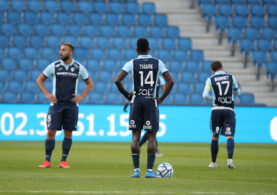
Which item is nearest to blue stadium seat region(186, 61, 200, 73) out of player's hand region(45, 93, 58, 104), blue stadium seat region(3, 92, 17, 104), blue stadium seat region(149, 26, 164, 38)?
blue stadium seat region(149, 26, 164, 38)

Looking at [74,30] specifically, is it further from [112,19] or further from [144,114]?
[144,114]

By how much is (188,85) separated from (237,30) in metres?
4.86

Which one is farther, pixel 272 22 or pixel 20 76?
pixel 272 22

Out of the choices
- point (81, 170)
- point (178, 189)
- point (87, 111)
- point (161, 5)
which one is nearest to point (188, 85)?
point (87, 111)

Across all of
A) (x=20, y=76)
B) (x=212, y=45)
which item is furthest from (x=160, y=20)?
(x=20, y=76)

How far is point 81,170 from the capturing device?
966 cm

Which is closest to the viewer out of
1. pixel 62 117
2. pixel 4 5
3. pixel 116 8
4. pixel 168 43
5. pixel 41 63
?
pixel 62 117

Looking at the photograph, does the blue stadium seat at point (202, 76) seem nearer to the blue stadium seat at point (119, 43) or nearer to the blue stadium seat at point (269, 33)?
the blue stadium seat at point (119, 43)

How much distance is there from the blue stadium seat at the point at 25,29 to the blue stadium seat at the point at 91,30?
93.6 inches

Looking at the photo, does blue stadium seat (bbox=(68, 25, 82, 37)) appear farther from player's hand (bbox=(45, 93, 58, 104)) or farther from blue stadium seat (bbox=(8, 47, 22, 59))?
player's hand (bbox=(45, 93, 58, 104))

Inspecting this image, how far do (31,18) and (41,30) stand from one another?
0.89m

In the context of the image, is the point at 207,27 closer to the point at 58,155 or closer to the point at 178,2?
the point at 178,2

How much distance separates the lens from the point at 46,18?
1000 inches

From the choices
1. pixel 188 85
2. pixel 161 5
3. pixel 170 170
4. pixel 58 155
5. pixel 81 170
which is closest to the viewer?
pixel 170 170
